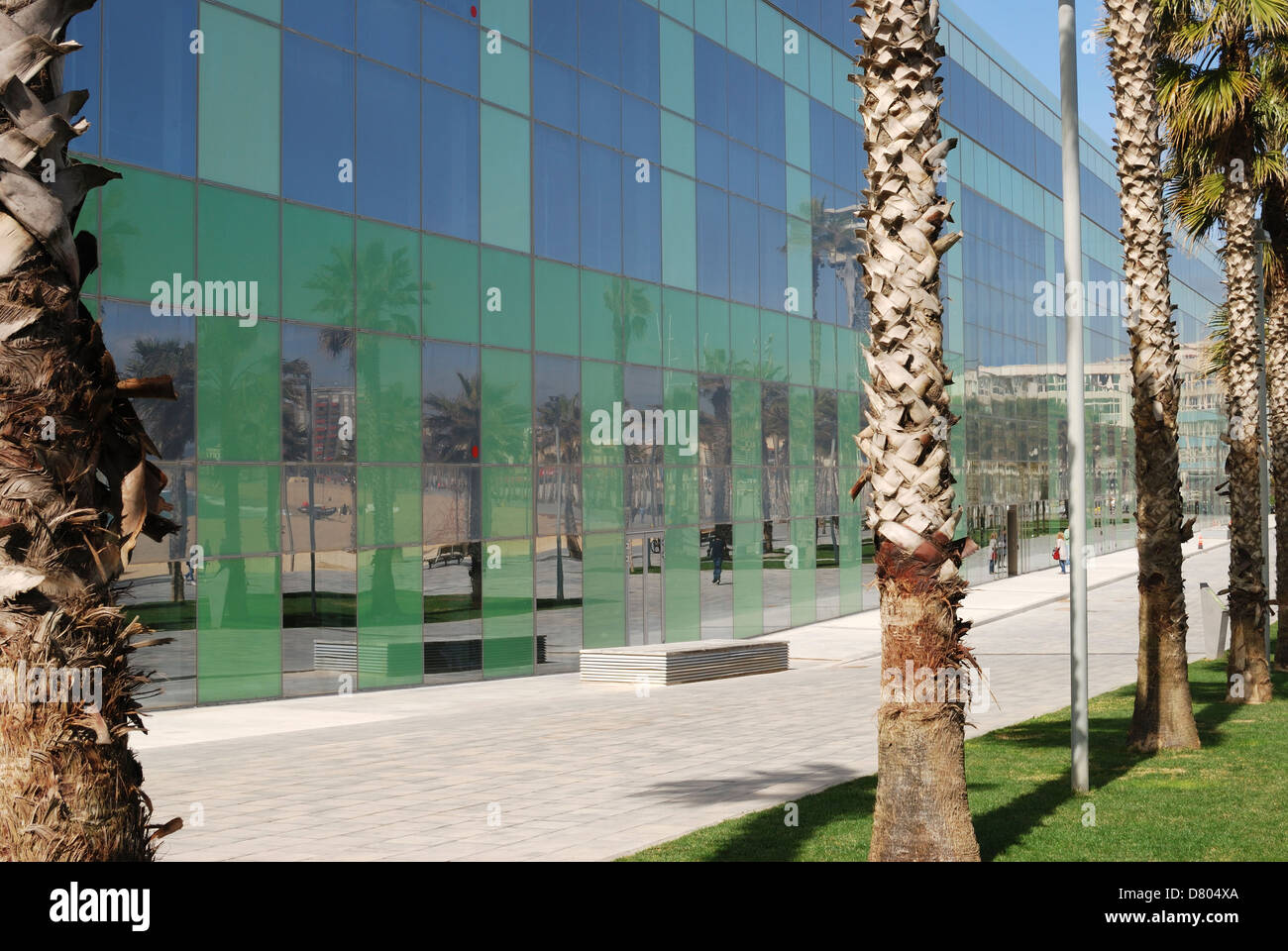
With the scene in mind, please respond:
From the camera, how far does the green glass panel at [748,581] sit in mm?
33125

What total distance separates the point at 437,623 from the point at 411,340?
5.13 metres

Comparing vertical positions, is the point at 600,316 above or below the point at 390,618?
above

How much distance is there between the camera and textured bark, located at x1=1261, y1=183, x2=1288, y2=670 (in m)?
20.9

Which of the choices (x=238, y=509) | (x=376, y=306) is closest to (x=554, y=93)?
(x=376, y=306)

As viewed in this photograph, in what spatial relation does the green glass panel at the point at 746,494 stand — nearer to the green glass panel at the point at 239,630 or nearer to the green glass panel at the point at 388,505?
the green glass panel at the point at 388,505

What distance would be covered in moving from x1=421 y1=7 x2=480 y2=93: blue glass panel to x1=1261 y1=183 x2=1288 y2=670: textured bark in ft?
46.7

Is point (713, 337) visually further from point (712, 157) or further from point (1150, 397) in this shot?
point (1150, 397)

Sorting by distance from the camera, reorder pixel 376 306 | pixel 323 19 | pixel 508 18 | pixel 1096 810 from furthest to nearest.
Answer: pixel 508 18 → pixel 376 306 → pixel 323 19 → pixel 1096 810

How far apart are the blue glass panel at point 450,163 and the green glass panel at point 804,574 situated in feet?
49.9

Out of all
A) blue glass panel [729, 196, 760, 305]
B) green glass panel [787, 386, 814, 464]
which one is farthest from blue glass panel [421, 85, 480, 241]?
green glass panel [787, 386, 814, 464]

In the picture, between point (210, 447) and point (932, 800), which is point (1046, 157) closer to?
point (210, 447)

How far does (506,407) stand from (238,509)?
6.71 m

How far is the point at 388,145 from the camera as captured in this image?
22.5m

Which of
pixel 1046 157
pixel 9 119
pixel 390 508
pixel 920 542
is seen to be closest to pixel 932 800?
pixel 920 542
